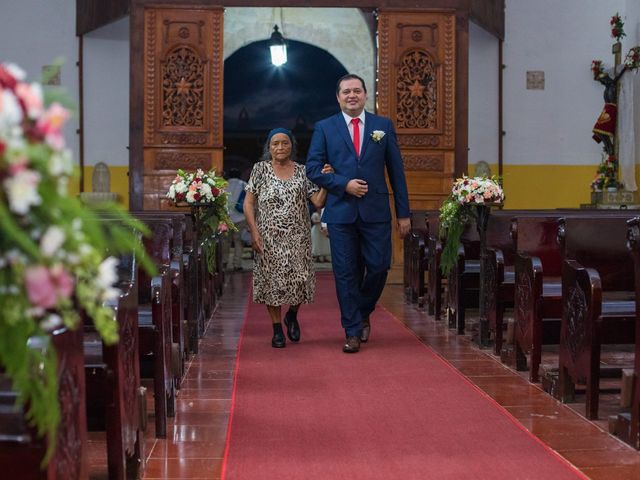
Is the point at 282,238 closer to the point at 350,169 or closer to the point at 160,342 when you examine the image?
the point at 350,169

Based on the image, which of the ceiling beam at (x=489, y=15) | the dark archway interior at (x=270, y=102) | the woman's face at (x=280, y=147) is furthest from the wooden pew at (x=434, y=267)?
the dark archway interior at (x=270, y=102)

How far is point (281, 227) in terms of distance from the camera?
6.00 metres

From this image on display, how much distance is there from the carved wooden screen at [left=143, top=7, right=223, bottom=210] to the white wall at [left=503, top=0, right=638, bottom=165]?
4.67 meters

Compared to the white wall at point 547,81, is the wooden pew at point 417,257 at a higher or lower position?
lower

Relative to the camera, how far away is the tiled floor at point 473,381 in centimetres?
341

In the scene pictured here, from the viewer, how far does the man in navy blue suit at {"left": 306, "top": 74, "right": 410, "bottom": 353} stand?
5812mm

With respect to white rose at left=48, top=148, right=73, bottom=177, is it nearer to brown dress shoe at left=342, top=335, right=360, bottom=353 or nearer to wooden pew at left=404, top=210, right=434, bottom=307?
brown dress shoe at left=342, top=335, right=360, bottom=353

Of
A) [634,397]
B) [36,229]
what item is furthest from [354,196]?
[36,229]

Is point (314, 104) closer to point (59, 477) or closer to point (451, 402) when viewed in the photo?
point (451, 402)

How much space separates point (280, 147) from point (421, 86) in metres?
5.73

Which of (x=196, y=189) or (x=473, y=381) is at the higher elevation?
(x=196, y=189)

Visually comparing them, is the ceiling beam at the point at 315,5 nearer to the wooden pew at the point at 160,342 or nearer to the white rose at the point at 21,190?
the wooden pew at the point at 160,342

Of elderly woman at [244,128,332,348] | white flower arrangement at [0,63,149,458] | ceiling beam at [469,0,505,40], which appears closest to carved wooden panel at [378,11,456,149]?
ceiling beam at [469,0,505,40]

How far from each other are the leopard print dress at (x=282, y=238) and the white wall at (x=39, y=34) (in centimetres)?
778
